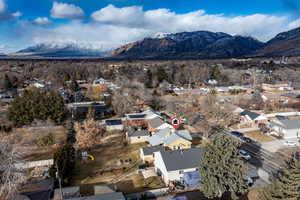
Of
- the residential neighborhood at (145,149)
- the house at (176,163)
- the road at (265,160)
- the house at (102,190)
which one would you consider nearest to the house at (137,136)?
the residential neighborhood at (145,149)

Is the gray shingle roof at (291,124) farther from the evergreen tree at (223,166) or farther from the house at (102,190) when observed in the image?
the house at (102,190)

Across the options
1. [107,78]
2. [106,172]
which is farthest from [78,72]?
[106,172]

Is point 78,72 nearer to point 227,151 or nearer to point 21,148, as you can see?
point 21,148

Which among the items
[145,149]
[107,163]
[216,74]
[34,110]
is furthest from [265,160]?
[216,74]

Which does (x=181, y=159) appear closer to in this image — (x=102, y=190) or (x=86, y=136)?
(x=102, y=190)

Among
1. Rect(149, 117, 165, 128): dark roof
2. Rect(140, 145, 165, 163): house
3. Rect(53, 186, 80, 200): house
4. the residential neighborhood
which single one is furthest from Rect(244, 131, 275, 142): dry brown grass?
Rect(53, 186, 80, 200): house

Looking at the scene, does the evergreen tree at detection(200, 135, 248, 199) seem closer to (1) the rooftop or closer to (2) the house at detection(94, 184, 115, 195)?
(2) the house at detection(94, 184, 115, 195)
